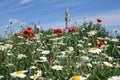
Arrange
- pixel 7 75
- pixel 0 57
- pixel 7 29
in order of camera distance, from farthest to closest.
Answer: pixel 7 29
pixel 0 57
pixel 7 75

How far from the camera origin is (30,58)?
7867mm

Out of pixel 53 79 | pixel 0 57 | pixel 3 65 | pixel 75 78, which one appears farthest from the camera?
pixel 0 57

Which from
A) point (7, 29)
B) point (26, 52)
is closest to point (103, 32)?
point (7, 29)

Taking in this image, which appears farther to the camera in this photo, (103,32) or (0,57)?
(103,32)

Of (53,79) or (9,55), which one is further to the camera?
(9,55)

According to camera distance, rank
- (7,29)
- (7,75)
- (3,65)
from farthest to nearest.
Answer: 1. (7,29)
2. (3,65)
3. (7,75)

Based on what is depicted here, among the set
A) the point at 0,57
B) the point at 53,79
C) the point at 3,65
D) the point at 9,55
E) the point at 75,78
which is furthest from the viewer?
the point at 0,57

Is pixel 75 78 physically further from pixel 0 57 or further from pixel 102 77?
pixel 0 57

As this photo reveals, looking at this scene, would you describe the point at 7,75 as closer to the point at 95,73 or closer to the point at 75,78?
the point at 95,73

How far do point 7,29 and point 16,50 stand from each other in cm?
261

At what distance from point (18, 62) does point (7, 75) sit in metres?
0.98

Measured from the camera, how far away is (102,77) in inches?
208

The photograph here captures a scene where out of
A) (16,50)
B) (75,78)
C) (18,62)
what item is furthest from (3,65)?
(75,78)

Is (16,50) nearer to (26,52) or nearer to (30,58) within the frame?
(26,52)
